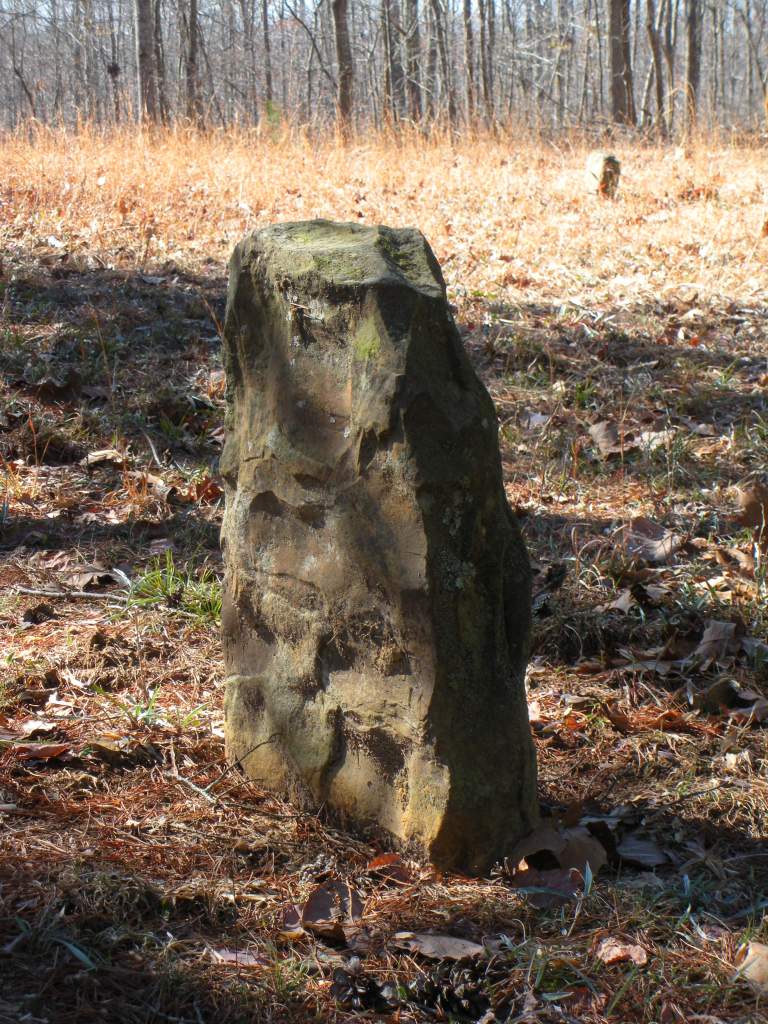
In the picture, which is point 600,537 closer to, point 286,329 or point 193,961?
point 286,329

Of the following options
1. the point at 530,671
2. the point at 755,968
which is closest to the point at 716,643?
the point at 530,671

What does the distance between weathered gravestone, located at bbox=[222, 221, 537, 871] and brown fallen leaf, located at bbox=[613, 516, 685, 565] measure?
185 cm

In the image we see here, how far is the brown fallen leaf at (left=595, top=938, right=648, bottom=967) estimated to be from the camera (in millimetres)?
1905

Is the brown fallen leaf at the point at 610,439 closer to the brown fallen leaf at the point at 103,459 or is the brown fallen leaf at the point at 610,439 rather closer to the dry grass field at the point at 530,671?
the dry grass field at the point at 530,671

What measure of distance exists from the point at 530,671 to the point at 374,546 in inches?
53.0

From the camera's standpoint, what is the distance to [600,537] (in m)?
4.14

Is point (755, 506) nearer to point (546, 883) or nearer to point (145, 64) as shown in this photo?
point (546, 883)

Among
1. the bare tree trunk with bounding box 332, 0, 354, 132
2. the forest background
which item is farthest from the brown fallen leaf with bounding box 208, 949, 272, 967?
the bare tree trunk with bounding box 332, 0, 354, 132

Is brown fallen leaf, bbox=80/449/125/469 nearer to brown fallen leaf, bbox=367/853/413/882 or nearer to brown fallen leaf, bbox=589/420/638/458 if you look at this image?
brown fallen leaf, bbox=589/420/638/458

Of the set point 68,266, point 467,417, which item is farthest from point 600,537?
point 68,266

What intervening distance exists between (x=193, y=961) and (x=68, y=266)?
623 centimetres

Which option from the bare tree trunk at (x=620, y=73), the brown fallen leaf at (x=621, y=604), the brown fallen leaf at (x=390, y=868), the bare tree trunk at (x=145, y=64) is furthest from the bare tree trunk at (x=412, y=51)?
the brown fallen leaf at (x=390, y=868)

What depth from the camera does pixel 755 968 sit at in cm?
186

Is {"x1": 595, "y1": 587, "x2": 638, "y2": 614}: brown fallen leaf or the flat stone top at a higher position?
the flat stone top
